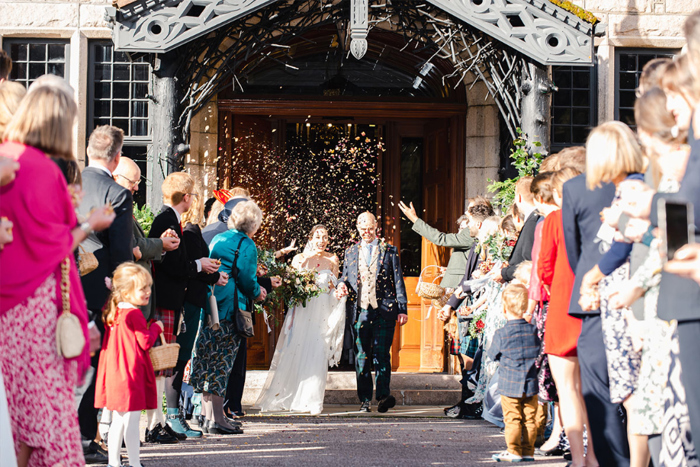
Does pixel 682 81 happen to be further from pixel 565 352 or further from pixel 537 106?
pixel 537 106

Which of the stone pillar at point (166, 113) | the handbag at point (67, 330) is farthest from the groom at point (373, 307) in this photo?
the handbag at point (67, 330)

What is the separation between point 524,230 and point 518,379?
1.22 metres

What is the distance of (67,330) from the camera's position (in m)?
3.53

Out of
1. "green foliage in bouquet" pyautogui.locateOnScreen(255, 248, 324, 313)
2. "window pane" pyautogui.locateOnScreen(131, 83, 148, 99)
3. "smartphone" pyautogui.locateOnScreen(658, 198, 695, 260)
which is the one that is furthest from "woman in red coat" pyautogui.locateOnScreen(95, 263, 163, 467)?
"window pane" pyautogui.locateOnScreen(131, 83, 148, 99)

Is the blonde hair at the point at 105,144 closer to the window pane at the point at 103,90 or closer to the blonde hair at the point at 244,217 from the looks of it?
the blonde hair at the point at 244,217

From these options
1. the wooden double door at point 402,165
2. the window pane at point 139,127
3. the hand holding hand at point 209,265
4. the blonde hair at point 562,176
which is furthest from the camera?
the wooden double door at point 402,165

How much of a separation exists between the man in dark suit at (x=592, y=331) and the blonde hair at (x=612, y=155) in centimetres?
18

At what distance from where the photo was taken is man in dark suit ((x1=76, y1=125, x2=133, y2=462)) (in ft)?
16.7

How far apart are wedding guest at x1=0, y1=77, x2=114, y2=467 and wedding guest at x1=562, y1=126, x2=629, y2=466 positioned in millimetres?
2463

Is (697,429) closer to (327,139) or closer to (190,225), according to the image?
(190,225)

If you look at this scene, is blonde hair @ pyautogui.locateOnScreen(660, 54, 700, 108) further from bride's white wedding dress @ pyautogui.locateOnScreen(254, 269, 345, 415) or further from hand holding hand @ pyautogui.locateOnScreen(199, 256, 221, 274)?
bride's white wedding dress @ pyautogui.locateOnScreen(254, 269, 345, 415)

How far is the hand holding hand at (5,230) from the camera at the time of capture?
3.25m

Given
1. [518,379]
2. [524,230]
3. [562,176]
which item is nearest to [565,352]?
[518,379]

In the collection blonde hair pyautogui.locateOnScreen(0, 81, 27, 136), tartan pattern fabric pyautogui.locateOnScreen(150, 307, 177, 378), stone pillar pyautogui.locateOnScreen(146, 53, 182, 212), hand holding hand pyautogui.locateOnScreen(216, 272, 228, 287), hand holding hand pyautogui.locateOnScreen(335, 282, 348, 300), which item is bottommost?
tartan pattern fabric pyautogui.locateOnScreen(150, 307, 177, 378)
